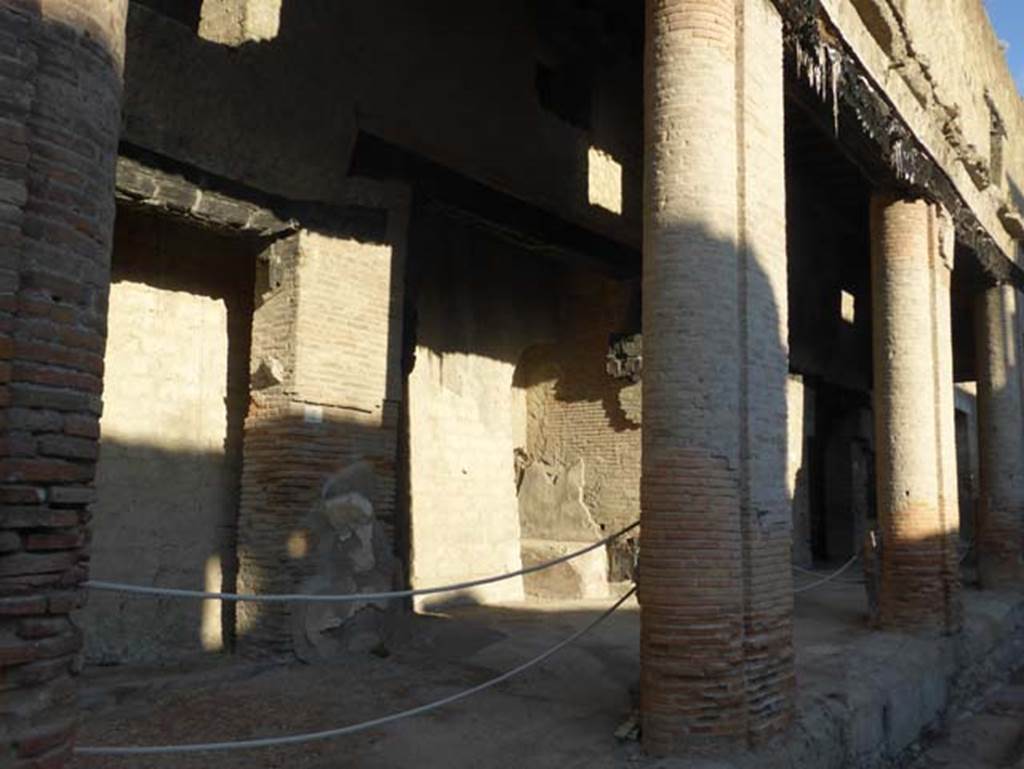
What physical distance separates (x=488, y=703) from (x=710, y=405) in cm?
222

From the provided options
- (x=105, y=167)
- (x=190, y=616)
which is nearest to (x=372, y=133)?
(x=190, y=616)

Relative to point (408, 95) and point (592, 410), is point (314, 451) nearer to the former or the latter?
point (408, 95)

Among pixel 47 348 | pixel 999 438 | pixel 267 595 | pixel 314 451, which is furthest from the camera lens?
pixel 999 438

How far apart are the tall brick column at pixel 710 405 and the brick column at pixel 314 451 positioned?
8.74ft

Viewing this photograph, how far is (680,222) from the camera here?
4.62m

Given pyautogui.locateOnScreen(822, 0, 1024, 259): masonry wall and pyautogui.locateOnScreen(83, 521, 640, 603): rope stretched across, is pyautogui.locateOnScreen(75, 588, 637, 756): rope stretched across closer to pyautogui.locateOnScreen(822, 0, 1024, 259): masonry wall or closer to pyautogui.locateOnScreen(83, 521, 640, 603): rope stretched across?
pyautogui.locateOnScreen(83, 521, 640, 603): rope stretched across

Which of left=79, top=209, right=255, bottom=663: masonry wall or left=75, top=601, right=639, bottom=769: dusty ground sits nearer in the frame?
left=75, top=601, right=639, bottom=769: dusty ground

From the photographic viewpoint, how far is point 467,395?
972cm

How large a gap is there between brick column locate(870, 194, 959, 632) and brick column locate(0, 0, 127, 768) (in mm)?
7483

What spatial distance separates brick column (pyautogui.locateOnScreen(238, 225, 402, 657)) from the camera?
621 centimetres

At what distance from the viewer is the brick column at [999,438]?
1107 centimetres

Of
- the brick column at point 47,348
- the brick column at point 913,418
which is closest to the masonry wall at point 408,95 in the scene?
the brick column at point 913,418

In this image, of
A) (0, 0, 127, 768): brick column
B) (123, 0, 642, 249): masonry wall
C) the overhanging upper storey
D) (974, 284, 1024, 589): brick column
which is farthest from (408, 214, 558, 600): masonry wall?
(0, 0, 127, 768): brick column

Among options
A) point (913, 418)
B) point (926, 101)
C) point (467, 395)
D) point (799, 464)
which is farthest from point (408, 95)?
point (799, 464)
